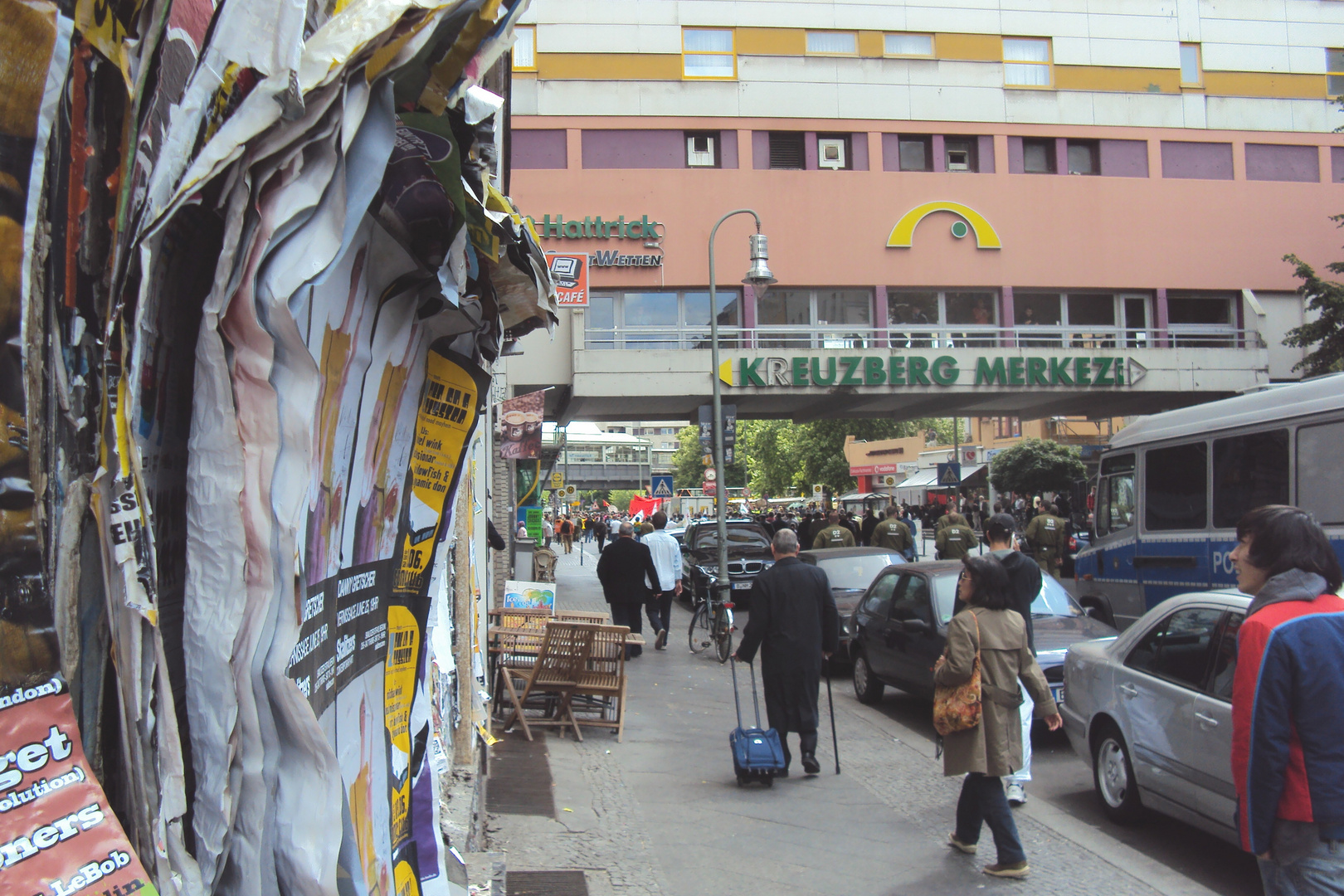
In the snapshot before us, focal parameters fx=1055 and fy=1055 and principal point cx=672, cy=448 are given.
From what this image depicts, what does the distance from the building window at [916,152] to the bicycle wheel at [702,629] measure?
1749cm

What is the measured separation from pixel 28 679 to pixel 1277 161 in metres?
34.9

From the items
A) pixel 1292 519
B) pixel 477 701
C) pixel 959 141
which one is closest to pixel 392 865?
pixel 1292 519

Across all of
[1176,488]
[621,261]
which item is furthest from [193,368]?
[621,261]

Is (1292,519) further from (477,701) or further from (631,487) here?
(631,487)

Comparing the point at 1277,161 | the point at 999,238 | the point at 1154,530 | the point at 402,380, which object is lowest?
the point at 1154,530

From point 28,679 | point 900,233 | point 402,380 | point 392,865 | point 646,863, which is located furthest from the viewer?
point 900,233

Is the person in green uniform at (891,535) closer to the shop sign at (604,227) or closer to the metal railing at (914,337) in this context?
the metal railing at (914,337)

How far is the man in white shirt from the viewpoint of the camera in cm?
1464

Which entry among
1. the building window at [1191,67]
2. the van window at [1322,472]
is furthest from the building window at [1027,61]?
the van window at [1322,472]

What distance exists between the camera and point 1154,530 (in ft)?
39.7

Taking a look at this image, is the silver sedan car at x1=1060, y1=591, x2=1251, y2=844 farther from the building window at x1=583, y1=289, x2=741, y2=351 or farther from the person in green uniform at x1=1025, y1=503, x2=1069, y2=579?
the building window at x1=583, y1=289, x2=741, y2=351

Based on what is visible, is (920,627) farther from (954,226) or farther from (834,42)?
(834,42)

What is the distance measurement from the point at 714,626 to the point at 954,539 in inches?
154

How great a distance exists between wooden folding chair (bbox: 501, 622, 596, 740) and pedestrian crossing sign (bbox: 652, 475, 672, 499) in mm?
20144
